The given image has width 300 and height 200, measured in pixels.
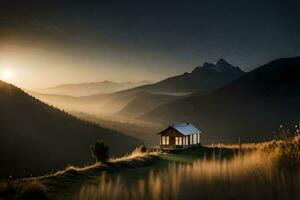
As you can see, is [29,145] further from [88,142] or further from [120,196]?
[120,196]

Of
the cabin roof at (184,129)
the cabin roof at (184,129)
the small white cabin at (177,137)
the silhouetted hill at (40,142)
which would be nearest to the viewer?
the small white cabin at (177,137)

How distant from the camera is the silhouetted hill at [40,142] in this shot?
150375mm

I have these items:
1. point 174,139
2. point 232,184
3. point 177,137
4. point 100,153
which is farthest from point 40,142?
point 232,184

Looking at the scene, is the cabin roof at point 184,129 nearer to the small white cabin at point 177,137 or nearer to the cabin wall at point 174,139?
the small white cabin at point 177,137

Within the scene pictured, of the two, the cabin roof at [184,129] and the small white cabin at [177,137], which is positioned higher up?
the cabin roof at [184,129]

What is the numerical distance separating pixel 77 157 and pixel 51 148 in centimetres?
1207

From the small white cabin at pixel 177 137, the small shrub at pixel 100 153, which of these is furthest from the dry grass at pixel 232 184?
the small white cabin at pixel 177 137

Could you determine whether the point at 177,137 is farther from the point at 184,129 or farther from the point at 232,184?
the point at 232,184

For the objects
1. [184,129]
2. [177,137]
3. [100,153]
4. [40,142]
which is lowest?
[100,153]

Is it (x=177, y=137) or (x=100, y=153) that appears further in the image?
(x=177, y=137)

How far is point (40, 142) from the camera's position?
174 m

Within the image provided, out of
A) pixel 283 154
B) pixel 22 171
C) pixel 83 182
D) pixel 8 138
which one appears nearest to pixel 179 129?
pixel 83 182

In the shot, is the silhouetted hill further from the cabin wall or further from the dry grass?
the dry grass

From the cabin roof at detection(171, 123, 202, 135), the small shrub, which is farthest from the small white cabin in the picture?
the small shrub
